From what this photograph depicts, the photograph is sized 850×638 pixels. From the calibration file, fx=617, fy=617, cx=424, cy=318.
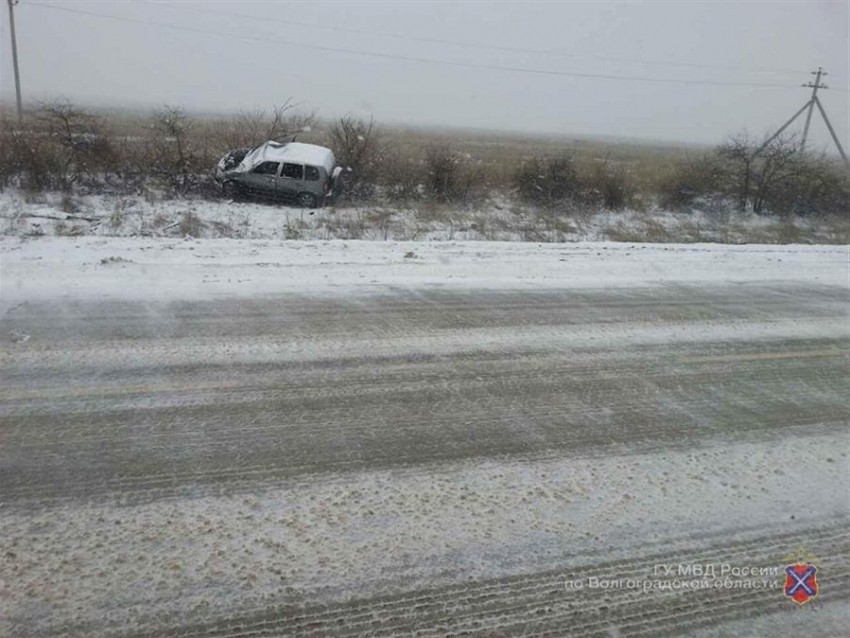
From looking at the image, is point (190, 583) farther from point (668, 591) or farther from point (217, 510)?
point (668, 591)

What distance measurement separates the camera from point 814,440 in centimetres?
479

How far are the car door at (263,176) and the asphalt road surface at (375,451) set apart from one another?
995 centimetres

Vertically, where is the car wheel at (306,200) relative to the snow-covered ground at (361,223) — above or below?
above

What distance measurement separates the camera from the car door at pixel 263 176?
16.4 metres

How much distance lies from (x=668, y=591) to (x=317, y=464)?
2156 mm

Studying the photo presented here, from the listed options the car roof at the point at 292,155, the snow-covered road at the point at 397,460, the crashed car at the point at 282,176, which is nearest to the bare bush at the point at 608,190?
the car roof at the point at 292,155

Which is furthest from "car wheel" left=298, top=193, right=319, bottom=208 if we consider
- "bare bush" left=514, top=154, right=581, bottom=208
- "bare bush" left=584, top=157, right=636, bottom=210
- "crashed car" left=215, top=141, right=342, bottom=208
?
"bare bush" left=584, top=157, right=636, bottom=210

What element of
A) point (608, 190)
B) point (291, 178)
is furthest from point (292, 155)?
point (608, 190)

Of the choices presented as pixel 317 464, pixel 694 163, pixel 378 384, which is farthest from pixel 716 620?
pixel 694 163

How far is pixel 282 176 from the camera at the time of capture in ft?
53.8

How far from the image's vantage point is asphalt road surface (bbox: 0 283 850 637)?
2.93 metres

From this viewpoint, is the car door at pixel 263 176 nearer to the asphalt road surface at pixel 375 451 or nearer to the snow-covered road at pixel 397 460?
the snow-covered road at pixel 397 460

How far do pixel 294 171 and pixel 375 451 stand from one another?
44.5ft

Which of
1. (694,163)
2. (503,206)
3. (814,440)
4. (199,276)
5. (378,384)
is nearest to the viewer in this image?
(814,440)
